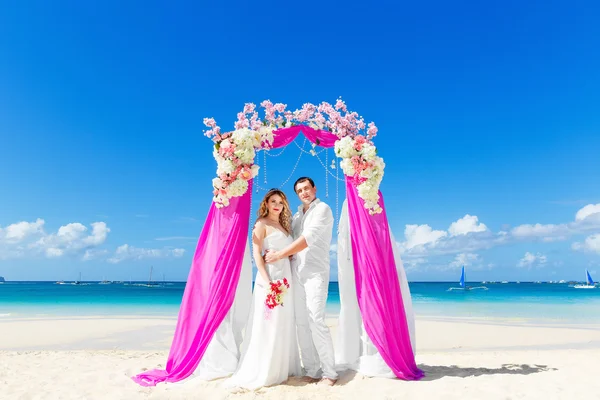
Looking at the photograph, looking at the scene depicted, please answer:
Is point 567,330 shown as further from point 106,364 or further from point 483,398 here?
point 106,364

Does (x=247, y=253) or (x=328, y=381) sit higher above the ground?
(x=247, y=253)

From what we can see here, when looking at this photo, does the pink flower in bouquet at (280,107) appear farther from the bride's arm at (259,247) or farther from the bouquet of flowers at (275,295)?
the bouquet of flowers at (275,295)

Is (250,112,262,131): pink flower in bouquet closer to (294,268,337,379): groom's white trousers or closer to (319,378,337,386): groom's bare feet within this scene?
(294,268,337,379): groom's white trousers

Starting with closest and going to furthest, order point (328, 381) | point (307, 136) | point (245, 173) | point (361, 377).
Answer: point (328, 381) → point (361, 377) → point (245, 173) → point (307, 136)

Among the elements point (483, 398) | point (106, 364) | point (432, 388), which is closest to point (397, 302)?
point (432, 388)

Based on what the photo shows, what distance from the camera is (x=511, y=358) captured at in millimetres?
6871

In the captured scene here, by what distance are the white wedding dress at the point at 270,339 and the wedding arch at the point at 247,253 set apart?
0.49 metres

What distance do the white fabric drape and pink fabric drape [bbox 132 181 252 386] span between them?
126cm

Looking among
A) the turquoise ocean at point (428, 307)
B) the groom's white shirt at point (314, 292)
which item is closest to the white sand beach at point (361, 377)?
the groom's white shirt at point (314, 292)

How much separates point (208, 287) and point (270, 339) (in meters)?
1.03

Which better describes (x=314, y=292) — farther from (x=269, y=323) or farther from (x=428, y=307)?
(x=428, y=307)

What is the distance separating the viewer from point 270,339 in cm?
456

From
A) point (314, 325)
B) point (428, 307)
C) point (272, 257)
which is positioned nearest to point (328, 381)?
point (314, 325)

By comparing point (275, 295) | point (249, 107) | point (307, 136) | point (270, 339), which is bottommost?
point (270, 339)
